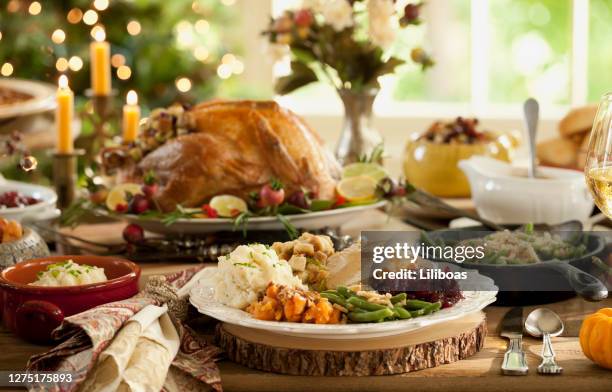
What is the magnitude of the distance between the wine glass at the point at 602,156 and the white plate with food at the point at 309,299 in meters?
0.24

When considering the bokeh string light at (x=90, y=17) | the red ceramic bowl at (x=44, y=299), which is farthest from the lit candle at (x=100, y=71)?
the bokeh string light at (x=90, y=17)

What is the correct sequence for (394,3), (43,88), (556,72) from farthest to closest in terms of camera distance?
(556,72), (43,88), (394,3)

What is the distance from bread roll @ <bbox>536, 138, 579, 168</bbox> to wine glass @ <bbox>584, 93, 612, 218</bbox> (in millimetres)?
1341

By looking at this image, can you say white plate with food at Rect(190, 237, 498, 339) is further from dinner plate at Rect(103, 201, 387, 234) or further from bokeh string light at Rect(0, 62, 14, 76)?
bokeh string light at Rect(0, 62, 14, 76)

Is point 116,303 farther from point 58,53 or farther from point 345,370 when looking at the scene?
point 58,53

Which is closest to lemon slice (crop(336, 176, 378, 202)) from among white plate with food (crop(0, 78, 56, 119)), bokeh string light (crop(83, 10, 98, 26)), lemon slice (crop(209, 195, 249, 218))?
lemon slice (crop(209, 195, 249, 218))

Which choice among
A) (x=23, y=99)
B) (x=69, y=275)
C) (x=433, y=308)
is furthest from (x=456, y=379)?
(x=23, y=99)

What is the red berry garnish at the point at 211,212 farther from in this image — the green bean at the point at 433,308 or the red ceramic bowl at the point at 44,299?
the green bean at the point at 433,308

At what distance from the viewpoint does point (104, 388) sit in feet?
4.59

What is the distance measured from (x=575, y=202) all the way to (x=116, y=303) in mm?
1269

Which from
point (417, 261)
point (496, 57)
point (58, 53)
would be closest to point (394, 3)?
point (417, 261)

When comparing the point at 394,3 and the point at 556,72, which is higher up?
the point at 394,3

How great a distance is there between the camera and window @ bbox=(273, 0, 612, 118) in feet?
20.1

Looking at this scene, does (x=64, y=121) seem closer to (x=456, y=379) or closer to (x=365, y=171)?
(x=365, y=171)
